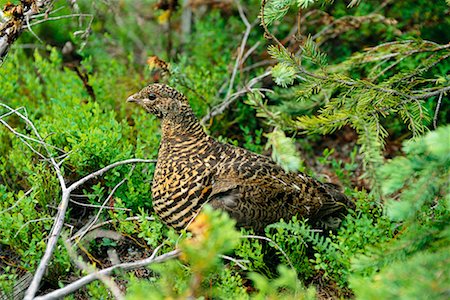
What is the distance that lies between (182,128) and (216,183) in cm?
47

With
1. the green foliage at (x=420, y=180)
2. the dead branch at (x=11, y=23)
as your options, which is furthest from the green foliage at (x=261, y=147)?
the dead branch at (x=11, y=23)

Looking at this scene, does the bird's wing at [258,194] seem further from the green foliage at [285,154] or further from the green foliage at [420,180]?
the green foliage at [420,180]

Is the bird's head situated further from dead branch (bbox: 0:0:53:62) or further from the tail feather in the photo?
the tail feather

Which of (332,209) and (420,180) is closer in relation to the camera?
(420,180)

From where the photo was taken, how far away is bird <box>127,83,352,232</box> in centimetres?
306

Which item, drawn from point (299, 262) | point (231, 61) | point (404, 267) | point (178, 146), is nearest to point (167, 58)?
point (231, 61)

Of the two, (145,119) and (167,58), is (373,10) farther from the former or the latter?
(145,119)

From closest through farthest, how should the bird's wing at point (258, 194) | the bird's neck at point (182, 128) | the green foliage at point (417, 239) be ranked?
the green foliage at point (417, 239) < the bird's wing at point (258, 194) < the bird's neck at point (182, 128)

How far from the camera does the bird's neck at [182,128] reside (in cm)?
340

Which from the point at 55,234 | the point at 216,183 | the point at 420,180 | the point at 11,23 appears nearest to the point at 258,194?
the point at 216,183

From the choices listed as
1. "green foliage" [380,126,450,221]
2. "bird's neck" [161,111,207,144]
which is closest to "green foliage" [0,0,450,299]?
"green foliage" [380,126,450,221]

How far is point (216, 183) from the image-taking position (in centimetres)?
310

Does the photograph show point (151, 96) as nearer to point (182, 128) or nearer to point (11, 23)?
point (182, 128)

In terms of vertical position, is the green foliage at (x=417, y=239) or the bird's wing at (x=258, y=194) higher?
the green foliage at (x=417, y=239)
